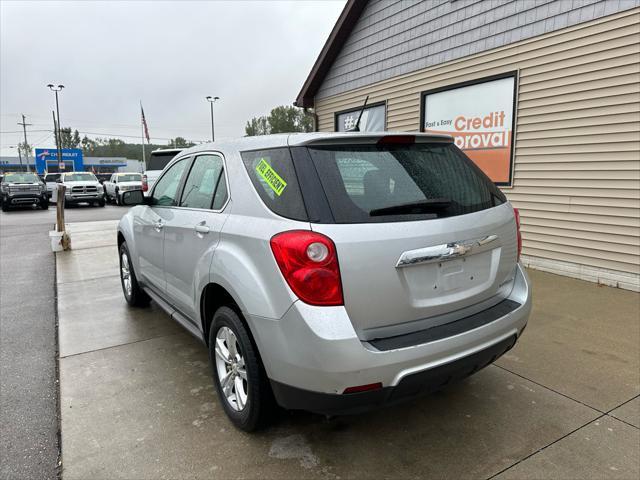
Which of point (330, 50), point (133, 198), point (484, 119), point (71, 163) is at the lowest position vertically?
point (133, 198)

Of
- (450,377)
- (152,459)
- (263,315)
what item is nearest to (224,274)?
(263,315)

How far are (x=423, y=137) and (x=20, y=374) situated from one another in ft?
11.2

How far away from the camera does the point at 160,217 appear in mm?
3682

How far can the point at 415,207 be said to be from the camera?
229 centimetres

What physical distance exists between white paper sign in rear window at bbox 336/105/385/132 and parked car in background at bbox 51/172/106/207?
15267 mm

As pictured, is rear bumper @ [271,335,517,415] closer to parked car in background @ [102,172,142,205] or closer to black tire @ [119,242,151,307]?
black tire @ [119,242,151,307]

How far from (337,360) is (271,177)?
1010 mm

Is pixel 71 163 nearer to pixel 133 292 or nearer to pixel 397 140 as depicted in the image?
pixel 133 292

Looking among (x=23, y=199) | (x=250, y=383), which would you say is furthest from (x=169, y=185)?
(x=23, y=199)

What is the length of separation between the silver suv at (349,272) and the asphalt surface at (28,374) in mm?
1030

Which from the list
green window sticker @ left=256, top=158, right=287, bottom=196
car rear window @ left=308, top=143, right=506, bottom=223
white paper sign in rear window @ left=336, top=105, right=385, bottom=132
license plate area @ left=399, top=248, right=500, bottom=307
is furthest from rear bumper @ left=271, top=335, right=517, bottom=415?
white paper sign in rear window @ left=336, top=105, right=385, bottom=132

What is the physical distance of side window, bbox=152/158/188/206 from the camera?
3.65 metres

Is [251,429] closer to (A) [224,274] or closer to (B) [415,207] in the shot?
(A) [224,274]

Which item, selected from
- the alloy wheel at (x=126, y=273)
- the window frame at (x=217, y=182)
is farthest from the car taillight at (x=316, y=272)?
the alloy wheel at (x=126, y=273)
